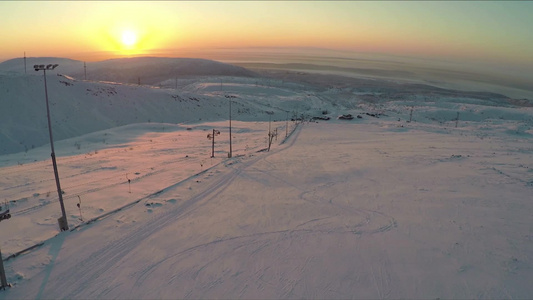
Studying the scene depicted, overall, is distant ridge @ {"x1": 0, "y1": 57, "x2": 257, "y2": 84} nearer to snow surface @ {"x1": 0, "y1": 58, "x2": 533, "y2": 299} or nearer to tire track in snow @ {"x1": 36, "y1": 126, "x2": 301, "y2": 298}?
snow surface @ {"x1": 0, "y1": 58, "x2": 533, "y2": 299}

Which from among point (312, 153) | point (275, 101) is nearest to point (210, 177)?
point (312, 153)

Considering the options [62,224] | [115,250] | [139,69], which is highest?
[139,69]

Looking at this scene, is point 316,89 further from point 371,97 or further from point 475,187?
point 475,187

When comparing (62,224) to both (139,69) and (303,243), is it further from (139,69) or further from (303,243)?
(139,69)

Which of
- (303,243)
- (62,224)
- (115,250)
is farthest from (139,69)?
(303,243)

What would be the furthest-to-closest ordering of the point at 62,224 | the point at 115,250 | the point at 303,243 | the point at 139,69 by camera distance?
1. the point at 139,69
2. the point at 62,224
3. the point at 303,243
4. the point at 115,250

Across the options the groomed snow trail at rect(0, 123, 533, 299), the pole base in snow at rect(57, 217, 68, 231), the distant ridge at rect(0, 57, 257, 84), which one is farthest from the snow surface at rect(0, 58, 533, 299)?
the distant ridge at rect(0, 57, 257, 84)

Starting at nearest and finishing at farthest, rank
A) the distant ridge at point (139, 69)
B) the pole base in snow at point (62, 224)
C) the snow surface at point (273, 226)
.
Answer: the snow surface at point (273, 226) < the pole base in snow at point (62, 224) < the distant ridge at point (139, 69)

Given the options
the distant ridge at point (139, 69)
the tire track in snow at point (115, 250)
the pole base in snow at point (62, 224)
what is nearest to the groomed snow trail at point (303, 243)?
the tire track in snow at point (115, 250)

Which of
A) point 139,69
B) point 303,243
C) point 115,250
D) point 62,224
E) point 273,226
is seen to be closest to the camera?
point 115,250

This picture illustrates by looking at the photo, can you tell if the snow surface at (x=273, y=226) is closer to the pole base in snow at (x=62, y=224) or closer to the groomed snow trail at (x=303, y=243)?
the groomed snow trail at (x=303, y=243)

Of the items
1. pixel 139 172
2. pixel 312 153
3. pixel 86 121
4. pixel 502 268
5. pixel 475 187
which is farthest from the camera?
pixel 86 121
